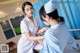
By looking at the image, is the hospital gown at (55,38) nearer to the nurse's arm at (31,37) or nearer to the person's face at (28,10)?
the nurse's arm at (31,37)

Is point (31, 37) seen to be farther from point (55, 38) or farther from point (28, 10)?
point (55, 38)

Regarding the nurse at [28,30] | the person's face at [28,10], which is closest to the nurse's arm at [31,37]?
the nurse at [28,30]

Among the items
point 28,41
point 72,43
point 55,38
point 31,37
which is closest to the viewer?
point 55,38

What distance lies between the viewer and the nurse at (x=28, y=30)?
1.91m

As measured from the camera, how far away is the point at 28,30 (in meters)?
1.92

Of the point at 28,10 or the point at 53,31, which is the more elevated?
the point at 28,10

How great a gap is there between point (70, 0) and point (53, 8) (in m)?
1.67

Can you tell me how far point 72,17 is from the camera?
10.1 feet

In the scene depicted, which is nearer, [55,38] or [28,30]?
[55,38]

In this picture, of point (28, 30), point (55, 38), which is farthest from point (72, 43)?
point (28, 30)

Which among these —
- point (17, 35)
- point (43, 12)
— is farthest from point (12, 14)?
point (43, 12)

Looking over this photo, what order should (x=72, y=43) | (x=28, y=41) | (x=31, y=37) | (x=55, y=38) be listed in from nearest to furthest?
(x=55, y=38)
(x=72, y=43)
(x=31, y=37)
(x=28, y=41)

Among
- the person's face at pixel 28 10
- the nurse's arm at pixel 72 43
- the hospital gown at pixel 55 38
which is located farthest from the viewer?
the person's face at pixel 28 10

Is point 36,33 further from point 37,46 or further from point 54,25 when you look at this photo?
point 54,25
